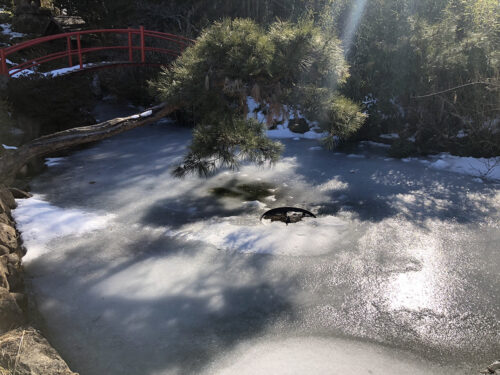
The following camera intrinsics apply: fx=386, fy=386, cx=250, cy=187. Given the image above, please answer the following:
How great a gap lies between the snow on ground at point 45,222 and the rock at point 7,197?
0.32 feet

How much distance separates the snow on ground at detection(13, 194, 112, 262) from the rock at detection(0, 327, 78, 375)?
5.80 feet

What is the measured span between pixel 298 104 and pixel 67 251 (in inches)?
153

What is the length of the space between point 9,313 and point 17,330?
0.72 ft

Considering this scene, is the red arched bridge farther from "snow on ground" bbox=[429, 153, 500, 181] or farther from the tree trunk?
"snow on ground" bbox=[429, 153, 500, 181]

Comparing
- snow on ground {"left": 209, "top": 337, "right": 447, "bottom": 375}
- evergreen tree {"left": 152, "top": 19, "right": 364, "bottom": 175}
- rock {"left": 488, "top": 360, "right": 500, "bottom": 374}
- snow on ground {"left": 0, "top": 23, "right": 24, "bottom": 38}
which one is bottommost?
snow on ground {"left": 209, "top": 337, "right": 447, "bottom": 375}

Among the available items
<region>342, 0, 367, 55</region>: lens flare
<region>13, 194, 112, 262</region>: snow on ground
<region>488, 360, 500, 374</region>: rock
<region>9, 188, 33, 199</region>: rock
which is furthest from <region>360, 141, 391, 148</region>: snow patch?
<region>9, 188, 33, 199</region>: rock

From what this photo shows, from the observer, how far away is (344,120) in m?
5.55

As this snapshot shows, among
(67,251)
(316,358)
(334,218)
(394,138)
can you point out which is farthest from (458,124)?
(67,251)

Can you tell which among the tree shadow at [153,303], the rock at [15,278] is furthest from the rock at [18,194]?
the rock at [15,278]

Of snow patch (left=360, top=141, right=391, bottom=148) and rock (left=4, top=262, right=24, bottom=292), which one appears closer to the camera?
rock (left=4, top=262, right=24, bottom=292)

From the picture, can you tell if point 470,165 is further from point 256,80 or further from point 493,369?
point 493,369

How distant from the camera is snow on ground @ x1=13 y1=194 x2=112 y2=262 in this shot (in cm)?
534

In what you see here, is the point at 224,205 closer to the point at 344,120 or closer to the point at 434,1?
the point at 344,120

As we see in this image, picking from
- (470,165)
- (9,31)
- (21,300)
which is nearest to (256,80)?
(21,300)
